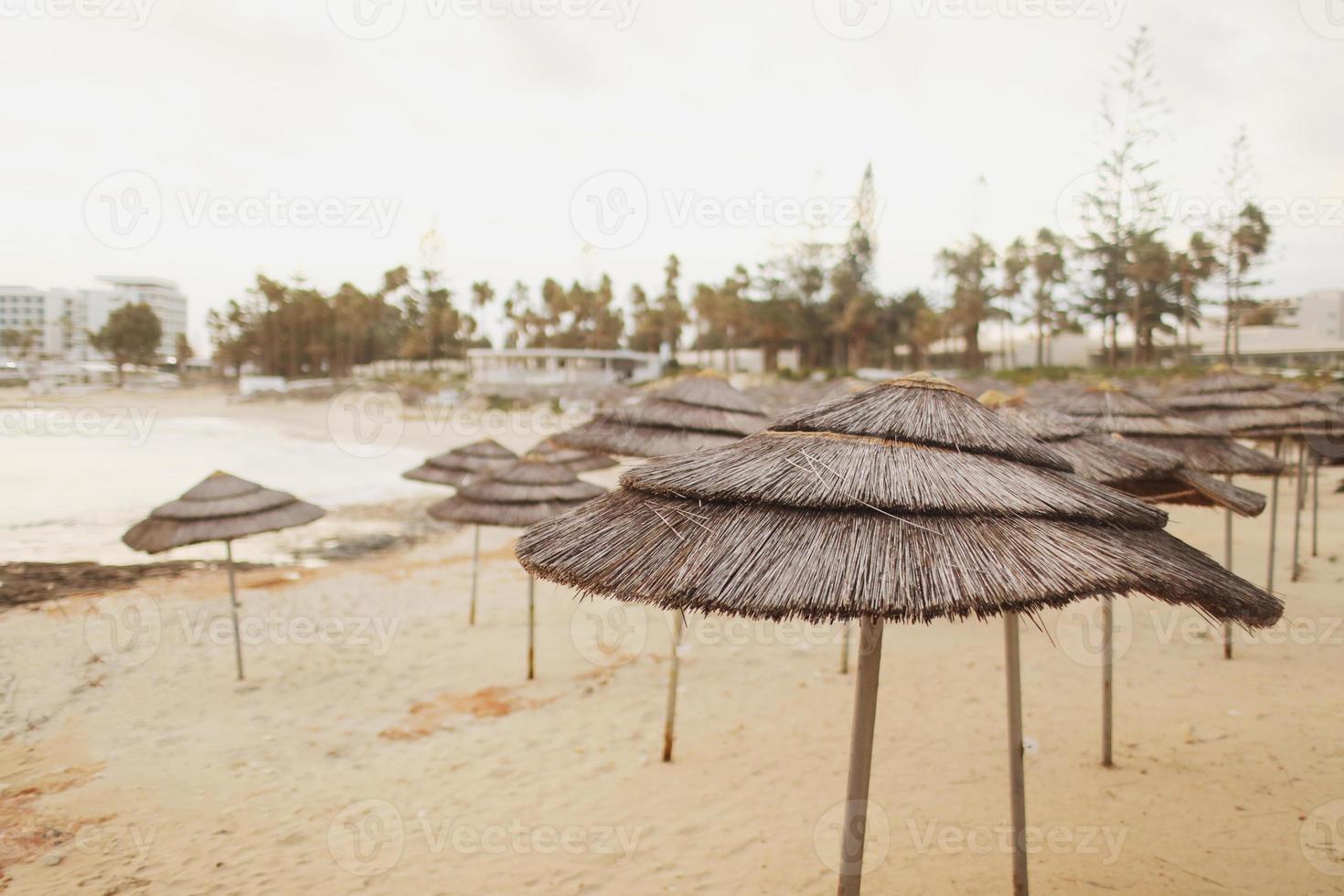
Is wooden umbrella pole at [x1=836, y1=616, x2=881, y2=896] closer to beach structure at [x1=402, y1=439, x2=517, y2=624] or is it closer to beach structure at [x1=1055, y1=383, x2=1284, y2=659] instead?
beach structure at [x1=1055, y1=383, x2=1284, y2=659]

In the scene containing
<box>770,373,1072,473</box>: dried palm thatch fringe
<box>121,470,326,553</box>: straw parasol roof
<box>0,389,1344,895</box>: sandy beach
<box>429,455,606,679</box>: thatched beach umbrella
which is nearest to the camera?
<box>770,373,1072,473</box>: dried palm thatch fringe

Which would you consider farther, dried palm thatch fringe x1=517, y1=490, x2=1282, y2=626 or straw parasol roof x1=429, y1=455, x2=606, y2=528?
straw parasol roof x1=429, y1=455, x2=606, y2=528

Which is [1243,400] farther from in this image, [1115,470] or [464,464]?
[464,464]

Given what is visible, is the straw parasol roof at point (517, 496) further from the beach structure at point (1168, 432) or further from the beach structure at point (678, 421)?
the beach structure at point (1168, 432)

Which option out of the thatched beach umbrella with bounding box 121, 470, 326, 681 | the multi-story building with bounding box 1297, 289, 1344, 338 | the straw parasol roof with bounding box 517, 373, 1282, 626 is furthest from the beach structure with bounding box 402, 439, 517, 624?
the multi-story building with bounding box 1297, 289, 1344, 338

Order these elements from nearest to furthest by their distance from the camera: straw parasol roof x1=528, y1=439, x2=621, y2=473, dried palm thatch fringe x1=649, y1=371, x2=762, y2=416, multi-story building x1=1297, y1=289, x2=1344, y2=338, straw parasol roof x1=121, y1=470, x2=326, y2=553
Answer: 1. straw parasol roof x1=121, y1=470, x2=326, y2=553
2. dried palm thatch fringe x1=649, y1=371, x2=762, y2=416
3. straw parasol roof x1=528, y1=439, x2=621, y2=473
4. multi-story building x1=1297, y1=289, x2=1344, y2=338

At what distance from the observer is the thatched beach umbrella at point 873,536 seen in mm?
2393

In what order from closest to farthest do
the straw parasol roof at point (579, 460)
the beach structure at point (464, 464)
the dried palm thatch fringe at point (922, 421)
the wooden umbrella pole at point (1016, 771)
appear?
A: the dried palm thatch fringe at point (922, 421) < the wooden umbrella pole at point (1016, 771) < the beach structure at point (464, 464) < the straw parasol roof at point (579, 460)

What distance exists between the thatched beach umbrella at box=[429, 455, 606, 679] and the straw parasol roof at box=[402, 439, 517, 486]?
2640mm

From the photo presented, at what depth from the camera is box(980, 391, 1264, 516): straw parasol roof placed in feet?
13.8

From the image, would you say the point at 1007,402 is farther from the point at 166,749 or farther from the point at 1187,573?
the point at 166,749

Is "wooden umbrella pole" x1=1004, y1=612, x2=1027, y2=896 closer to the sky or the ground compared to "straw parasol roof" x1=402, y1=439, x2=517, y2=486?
closer to the ground

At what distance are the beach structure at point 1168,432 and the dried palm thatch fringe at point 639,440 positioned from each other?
3521mm

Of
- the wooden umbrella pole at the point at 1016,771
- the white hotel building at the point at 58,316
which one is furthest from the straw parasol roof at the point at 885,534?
the white hotel building at the point at 58,316
